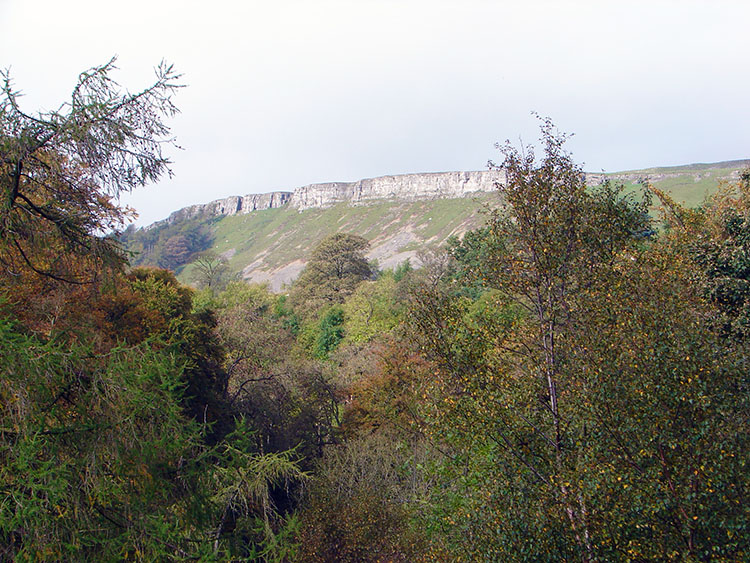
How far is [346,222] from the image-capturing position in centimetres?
16375

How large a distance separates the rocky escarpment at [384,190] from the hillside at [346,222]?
276 millimetres

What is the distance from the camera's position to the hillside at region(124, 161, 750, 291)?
128750 mm

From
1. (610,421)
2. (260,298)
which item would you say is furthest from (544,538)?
(260,298)

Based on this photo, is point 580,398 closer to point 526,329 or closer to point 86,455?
point 526,329

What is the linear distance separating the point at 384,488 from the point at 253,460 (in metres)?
5.46

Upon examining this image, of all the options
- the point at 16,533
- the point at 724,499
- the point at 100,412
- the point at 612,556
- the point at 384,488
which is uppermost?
the point at 100,412

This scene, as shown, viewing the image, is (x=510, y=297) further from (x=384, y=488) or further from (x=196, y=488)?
(x=384, y=488)

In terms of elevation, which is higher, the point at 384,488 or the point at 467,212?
the point at 467,212

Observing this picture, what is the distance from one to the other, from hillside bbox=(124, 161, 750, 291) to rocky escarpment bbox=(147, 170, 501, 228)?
276 mm

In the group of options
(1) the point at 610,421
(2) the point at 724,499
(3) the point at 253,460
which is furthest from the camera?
(3) the point at 253,460

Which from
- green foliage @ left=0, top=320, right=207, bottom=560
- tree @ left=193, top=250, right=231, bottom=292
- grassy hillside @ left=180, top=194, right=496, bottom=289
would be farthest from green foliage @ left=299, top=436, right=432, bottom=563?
grassy hillside @ left=180, top=194, right=496, bottom=289

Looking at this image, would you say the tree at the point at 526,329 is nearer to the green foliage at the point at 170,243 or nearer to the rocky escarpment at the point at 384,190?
the green foliage at the point at 170,243

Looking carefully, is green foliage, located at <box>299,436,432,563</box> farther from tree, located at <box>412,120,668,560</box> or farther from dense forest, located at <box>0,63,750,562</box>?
tree, located at <box>412,120,668,560</box>

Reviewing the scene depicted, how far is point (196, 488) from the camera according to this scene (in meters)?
7.06
